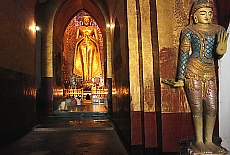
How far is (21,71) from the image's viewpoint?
5.61m

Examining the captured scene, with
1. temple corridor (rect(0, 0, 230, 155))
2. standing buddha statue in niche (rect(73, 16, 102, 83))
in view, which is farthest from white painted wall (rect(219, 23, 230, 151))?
standing buddha statue in niche (rect(73, 16, 102, 83))

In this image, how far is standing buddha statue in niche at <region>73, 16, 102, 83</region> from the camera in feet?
49.3

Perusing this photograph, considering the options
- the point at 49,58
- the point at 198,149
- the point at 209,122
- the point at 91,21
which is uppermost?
the point at 91,21

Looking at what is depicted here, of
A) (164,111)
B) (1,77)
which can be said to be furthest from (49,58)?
(164,111)

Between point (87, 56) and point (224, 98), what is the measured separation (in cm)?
1257

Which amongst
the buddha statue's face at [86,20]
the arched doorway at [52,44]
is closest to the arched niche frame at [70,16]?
the arched doorway at [52,44]

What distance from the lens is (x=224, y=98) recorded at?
3146mm

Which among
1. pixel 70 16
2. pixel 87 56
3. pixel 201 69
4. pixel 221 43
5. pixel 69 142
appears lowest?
pixel 69 142

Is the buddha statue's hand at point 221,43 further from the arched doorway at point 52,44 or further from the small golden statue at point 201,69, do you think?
the arched doorway at point 52,44

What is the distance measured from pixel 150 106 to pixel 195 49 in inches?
52.3

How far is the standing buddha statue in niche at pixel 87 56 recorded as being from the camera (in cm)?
1504

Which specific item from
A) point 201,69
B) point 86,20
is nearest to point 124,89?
point 201,69

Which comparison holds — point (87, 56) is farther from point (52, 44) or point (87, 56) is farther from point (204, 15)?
point (204, 15)

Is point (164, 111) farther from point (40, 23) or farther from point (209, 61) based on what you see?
point (40, 23)
